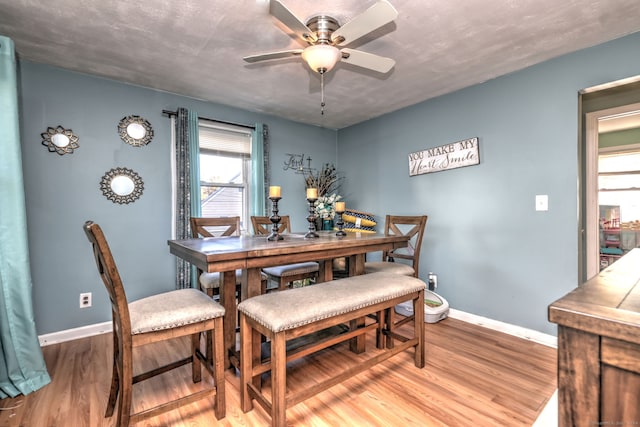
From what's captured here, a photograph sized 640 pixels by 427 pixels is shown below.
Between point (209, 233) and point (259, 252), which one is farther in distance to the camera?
point (209, 233)

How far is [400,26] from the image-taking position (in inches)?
75.6

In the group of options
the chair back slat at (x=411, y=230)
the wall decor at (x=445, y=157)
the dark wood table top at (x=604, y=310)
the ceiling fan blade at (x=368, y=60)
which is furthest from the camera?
the wall decor at (x=445, y=157)

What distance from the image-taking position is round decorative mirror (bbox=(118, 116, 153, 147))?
2.79 m

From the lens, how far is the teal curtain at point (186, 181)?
2979 millimetres

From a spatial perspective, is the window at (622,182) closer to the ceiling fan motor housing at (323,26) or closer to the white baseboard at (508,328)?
the white baseboard at (508,328)

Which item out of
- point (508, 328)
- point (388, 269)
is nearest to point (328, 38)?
point (388, 269)

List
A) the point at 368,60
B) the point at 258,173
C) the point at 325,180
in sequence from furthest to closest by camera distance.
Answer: the point at 325,180
the point at 258,173
the point at 368,60

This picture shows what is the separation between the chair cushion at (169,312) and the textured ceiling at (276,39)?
170 centimetres

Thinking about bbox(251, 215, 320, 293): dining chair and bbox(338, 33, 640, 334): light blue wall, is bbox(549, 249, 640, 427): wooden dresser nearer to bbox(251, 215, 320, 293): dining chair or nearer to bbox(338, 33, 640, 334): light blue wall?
bbox(251, 215, 320, 293): dining chair

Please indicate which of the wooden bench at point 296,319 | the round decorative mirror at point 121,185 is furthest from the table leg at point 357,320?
the round decorative mirror at point 121,185

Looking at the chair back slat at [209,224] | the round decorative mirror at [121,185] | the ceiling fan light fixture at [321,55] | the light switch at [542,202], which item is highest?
the ceiling fan light fixture at [321,55]

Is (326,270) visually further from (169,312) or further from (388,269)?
(169,312)

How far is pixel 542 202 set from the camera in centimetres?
247

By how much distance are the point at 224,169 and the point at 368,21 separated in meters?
2.47
